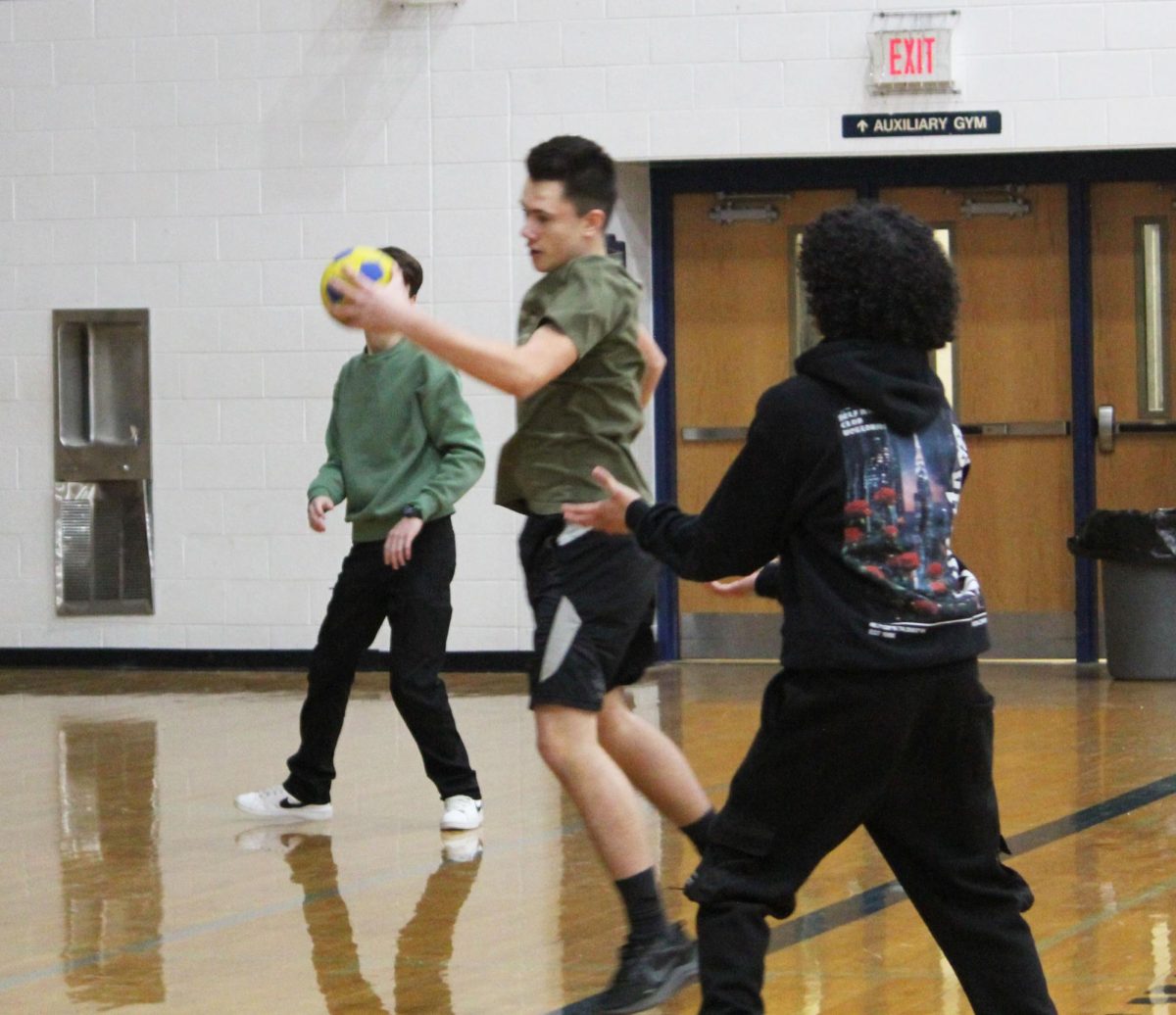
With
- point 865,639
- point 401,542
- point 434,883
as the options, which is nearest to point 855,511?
point 865,639

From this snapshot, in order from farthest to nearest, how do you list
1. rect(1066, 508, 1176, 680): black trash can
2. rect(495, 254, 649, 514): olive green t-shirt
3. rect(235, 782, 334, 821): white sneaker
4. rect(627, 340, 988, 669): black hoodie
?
1. rect(1066, 508, 1176, 680): black trash can
2. rect(235, 782, 334, 821): white sneaker
3. rect(495, 254, 649, 514): olive green t-shirt
4. rect(627, 340, 988, 669): black hoodie

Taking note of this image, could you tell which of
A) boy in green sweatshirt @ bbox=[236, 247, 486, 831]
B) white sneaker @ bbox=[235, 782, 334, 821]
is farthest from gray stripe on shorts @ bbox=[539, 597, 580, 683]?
white sneaker @ bbox=[235, 782, 334, 821]

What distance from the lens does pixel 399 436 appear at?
6.24 metres

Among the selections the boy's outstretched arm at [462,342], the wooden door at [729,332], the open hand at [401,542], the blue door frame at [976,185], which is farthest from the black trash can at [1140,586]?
the boy's outstretched arm at [462,342]

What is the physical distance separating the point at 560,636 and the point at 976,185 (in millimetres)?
7383

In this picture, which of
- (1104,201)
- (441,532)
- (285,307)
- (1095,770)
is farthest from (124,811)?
(1104,201)

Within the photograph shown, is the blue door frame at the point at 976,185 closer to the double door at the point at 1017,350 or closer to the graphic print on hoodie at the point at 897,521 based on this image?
the double door at the point at 1017,350

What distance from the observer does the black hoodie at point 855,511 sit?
10.6 feet

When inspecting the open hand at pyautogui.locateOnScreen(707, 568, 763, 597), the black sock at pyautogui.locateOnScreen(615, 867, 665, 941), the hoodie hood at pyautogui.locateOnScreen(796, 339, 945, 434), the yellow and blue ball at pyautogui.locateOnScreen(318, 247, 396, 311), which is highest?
the yellow and blue ball at pyautogui.locateOnScreen(318, 247, 396, 311)

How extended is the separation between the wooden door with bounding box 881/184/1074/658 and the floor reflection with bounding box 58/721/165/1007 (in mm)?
4649

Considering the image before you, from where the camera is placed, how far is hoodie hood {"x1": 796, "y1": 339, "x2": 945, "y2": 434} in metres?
3.23

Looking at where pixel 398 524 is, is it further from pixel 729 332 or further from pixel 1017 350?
pixel 1017 350

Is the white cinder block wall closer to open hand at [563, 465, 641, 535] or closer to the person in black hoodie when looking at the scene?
open hand at [563, 465, 641, 535]

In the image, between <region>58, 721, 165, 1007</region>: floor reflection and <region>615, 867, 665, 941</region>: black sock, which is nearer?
<region>615, 867, 665, 941</region>: black sock
